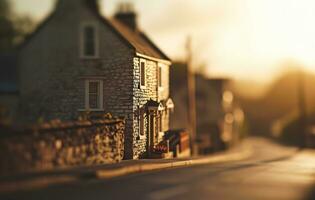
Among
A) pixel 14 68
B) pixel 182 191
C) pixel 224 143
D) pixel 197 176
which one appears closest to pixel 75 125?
pixel 197 176

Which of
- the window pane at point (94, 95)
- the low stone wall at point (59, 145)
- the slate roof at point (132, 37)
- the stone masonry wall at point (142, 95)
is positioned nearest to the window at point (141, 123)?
the stone masonry wall at point (142, 95)

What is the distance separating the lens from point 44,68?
108 feet

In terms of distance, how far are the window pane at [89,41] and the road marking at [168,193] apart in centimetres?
1646

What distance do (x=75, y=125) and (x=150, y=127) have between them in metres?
12.9

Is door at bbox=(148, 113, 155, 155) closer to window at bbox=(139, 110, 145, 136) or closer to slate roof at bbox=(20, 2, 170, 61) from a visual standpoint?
window at bbox=(139, 110, 145, 136)

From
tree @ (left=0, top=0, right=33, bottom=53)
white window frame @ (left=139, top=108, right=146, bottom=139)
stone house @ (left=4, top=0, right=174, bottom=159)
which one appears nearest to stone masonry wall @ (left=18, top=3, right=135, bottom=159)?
stone house @ (left=4, top=0, right=174, bottom=159)

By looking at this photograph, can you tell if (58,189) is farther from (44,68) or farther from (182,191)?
(44,68)

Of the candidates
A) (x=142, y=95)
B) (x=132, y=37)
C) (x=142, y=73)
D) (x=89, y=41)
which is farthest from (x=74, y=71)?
(x=132, y=37)

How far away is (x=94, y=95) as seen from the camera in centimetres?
3206

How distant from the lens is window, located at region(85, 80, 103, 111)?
104 ft

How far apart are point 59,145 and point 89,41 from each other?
13.4 m

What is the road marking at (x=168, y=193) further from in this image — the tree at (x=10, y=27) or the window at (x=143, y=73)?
the tree at (x=10, y=27)

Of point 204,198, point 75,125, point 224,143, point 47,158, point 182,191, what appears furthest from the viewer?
point 224,143

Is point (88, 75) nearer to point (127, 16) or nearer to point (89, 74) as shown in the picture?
point (89, 74)
